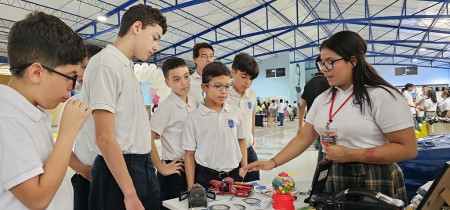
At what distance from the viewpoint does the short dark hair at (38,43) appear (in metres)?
0.98

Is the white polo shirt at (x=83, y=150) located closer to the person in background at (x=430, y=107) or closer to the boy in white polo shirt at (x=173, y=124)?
the boy in white polo shirt at (x=173, y=124)

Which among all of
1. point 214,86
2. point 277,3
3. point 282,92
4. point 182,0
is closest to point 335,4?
point 277,3

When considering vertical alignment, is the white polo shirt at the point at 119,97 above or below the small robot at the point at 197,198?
above

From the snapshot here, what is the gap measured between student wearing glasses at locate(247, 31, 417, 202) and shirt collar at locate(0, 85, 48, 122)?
3.71ft

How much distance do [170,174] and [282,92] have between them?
23.1m

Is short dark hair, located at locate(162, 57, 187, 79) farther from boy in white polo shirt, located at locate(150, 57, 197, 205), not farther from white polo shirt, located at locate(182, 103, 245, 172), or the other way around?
white polo shirt, located at locate(182, 103, 245, 172)

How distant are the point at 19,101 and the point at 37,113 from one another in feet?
0.20

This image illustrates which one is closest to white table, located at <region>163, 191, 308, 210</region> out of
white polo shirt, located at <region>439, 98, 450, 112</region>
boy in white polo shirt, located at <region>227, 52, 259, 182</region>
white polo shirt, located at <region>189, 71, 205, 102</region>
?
boy in white polo shirt, located at <region>227, 52, 259, 182</region>

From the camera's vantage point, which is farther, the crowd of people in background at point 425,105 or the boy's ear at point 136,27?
the crowd of people in background at point 425,105

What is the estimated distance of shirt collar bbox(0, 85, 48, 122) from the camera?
0.93 metres

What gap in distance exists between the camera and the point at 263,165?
1.86m

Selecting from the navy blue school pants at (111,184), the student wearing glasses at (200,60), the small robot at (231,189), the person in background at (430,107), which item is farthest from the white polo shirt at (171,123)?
the person in background at (430,107)

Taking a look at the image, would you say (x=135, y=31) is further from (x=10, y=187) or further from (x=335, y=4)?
(x=335, y=4)

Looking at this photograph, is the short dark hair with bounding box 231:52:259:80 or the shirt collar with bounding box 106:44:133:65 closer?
the shirt collar with bounding box 106:44:133:65
